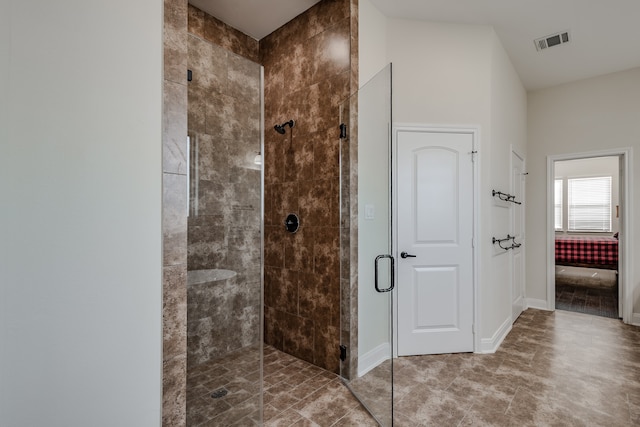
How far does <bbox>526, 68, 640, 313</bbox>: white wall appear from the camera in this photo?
154 inches

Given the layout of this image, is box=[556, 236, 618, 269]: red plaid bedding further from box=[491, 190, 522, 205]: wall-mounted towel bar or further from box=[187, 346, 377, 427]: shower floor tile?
box=[187, 346, 377, 427]: shower floor tile

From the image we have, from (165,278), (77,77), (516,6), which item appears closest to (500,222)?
(516,6)

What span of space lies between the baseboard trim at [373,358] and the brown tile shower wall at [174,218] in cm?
119

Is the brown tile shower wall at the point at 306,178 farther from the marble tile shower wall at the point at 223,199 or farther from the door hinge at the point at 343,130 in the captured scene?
the marble tile shower wall at the point at 223,199

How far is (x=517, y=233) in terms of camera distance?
4258 mm

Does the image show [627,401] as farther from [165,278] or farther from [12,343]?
[12,343]

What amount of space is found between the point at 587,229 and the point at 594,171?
1.46m

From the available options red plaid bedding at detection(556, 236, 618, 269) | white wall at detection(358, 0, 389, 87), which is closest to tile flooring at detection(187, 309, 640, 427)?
white wall at detection(358, 0, 389, 87)

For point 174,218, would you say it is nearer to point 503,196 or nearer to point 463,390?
point 463,390

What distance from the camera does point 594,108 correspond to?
13.7ft

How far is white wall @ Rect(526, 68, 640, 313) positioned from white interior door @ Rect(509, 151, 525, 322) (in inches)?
10.3

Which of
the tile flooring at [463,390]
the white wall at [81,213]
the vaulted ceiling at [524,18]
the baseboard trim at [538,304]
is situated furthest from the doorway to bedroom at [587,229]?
the white wall at [81,213]

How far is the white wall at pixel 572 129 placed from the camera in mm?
3924

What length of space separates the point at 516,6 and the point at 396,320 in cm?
308
